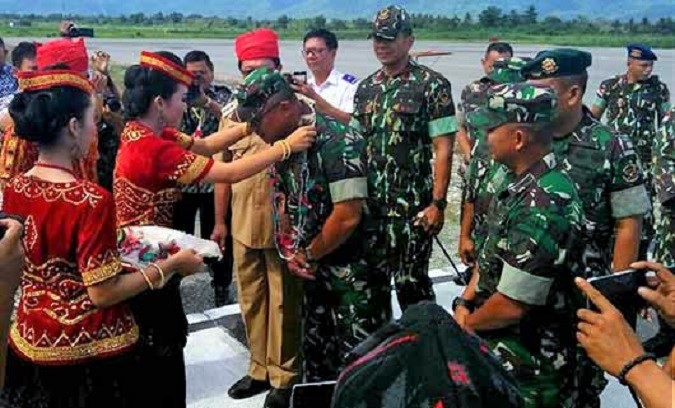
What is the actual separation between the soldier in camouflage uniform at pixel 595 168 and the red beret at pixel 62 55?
2254 millimetres

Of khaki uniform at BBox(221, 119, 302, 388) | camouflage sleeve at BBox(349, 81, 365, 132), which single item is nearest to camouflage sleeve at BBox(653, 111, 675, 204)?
camouflage sleeve at BBox(349, 81, 365, 132)

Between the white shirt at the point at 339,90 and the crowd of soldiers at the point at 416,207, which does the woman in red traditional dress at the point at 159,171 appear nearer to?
the crowd of soldiers at the point at 416,207

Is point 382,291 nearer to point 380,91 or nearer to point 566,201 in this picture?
point 566,201

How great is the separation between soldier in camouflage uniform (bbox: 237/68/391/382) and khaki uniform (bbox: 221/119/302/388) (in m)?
0.43

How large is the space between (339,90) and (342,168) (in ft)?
7.77

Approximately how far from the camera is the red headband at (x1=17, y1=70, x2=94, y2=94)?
275 centimetres

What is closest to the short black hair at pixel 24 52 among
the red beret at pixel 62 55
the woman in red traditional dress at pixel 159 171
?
the red beret at pixel 62 55

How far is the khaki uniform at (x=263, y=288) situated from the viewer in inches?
165

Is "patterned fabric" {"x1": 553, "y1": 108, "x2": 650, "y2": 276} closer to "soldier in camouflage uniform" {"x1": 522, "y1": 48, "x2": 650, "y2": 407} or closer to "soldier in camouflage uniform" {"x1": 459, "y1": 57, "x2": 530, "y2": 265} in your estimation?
"soldier in camouflage uniform" {"x1": 522, "y1": 48, "x2": 650, "y2": 407}

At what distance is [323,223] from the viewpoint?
344cm

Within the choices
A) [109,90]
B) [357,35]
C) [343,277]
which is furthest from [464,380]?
[357,35]

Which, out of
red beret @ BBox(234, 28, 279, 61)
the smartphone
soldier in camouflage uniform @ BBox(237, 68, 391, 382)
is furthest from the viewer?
red beret @ BBox(234, 28, 279, 61)

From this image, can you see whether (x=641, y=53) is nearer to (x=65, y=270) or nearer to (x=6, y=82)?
(x=6, y=82)

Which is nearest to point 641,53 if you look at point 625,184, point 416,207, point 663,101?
point 663,101
